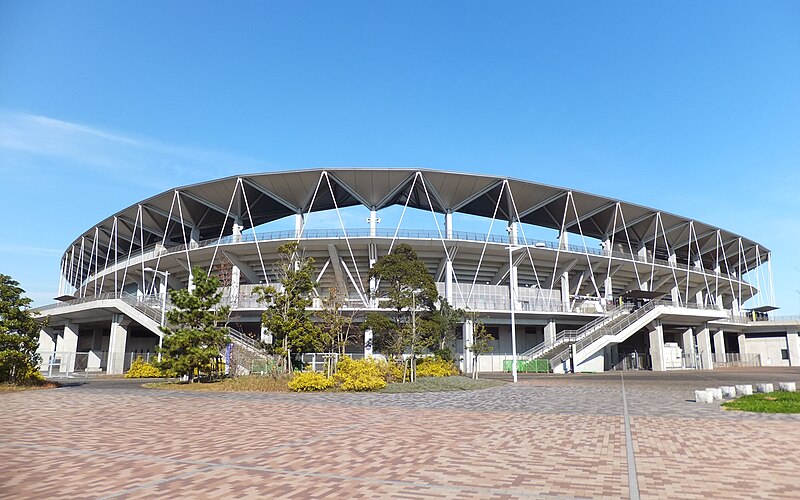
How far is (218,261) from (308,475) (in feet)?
126

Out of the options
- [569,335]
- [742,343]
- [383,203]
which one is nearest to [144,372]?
[383,203]

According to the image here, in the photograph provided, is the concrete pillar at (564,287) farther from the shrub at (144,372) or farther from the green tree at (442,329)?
the shrub at (144,372)

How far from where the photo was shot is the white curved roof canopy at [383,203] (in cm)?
4038

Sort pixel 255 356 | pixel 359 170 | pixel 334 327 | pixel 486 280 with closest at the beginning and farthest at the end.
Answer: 1. pixel 334 327
2. pixel 255 356
3. pixel 359 170
4. pixel 486 280

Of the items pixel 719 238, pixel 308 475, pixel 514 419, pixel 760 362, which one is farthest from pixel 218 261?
pixel 760 362

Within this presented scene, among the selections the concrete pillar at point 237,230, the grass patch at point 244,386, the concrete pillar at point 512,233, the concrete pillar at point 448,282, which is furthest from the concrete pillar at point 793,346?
the concrete pillar at point 237,230

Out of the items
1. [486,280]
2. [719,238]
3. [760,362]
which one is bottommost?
[760,362]

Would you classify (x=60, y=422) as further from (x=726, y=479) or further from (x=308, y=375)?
(x=726, y=479)

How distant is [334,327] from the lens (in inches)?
994

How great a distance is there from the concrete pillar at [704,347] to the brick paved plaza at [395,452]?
3821 cm

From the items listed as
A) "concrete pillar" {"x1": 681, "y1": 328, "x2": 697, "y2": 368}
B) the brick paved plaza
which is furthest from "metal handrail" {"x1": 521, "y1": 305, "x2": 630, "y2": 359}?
the brick paved plaza

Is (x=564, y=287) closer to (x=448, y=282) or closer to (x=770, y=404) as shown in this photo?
(x=448, y=282)

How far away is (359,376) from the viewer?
66.3 feet

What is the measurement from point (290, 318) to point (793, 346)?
2426 inches
